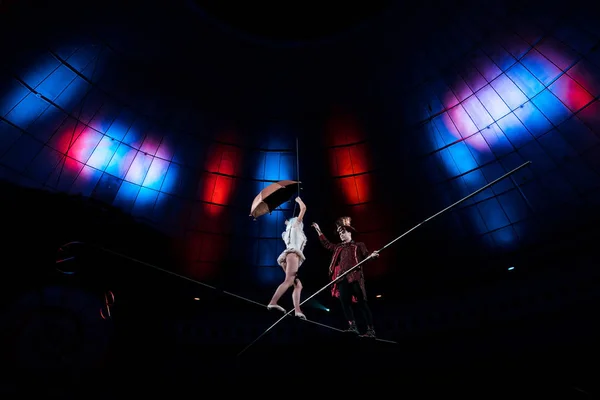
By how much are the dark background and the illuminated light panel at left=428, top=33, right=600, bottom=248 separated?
1.7 inches

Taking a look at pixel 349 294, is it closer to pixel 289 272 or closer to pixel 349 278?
pixel 349 278

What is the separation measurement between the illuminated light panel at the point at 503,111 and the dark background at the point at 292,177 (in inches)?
1.7

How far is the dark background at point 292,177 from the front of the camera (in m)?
8.38

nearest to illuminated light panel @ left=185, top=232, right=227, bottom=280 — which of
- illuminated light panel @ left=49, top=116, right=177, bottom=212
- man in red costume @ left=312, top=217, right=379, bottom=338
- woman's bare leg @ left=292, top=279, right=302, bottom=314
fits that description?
illuminated light panel @ left=49, top=116, right=177, bottom=212

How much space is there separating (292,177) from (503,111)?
5764mm

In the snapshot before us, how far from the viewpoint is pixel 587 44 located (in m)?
8.23

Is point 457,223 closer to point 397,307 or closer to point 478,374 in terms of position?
point 397,307

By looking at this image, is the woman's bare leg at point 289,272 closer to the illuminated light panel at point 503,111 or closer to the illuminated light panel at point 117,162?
the illuminated light panel at point 117,162

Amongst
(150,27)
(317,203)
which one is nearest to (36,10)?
(150,27)

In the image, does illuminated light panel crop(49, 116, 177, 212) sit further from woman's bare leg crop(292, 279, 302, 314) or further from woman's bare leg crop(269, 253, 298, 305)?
woman's bare leg crop(292, 279, 302, 314)

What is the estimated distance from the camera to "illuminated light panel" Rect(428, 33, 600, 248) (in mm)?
8578

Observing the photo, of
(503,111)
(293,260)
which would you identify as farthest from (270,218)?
(503,111)

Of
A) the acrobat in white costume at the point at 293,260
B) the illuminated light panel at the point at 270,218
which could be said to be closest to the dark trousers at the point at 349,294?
the acrobat in white costume at the point at 293,260

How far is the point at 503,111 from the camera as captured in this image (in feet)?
30.5
